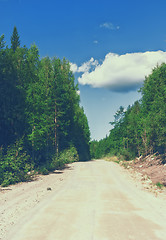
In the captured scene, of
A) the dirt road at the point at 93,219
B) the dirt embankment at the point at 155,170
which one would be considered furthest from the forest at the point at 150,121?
the dirt road at the point at 93,219

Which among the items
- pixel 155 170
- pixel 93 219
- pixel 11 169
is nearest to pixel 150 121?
pixel 155 170

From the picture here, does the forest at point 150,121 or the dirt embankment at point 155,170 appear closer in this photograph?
the dirt embankment at point 155,170

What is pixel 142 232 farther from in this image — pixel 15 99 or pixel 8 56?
pixel 8 56

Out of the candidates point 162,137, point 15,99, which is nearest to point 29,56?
point 15,99

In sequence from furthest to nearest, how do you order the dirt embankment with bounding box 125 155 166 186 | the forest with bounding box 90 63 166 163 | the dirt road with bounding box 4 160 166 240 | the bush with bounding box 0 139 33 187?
the forest with bounding box 90 63 166 163, the dirt embankment with bounding box 125 155 166 186, the bush with bounding box 0 139 33 187, the dirt road with bounding box 4 160 166 240

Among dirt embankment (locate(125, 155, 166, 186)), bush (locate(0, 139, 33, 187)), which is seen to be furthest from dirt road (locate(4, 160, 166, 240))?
dirt embankment (locate(125, 155, 166, 186))

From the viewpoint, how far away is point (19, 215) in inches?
309

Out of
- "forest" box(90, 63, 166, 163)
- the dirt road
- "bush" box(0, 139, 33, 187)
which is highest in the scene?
"forest" box(90, 63, 166, 163)

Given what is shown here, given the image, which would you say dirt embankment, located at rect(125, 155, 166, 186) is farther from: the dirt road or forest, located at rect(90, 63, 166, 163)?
the dirt road

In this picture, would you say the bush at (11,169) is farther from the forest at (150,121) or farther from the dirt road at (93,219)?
the forest at (150,121)

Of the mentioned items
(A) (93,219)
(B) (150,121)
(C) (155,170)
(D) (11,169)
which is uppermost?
(B) (150,121)

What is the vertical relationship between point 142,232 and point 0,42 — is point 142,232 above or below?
below

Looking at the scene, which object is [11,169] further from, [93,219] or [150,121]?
[150,121]

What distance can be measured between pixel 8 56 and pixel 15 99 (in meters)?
4.11
